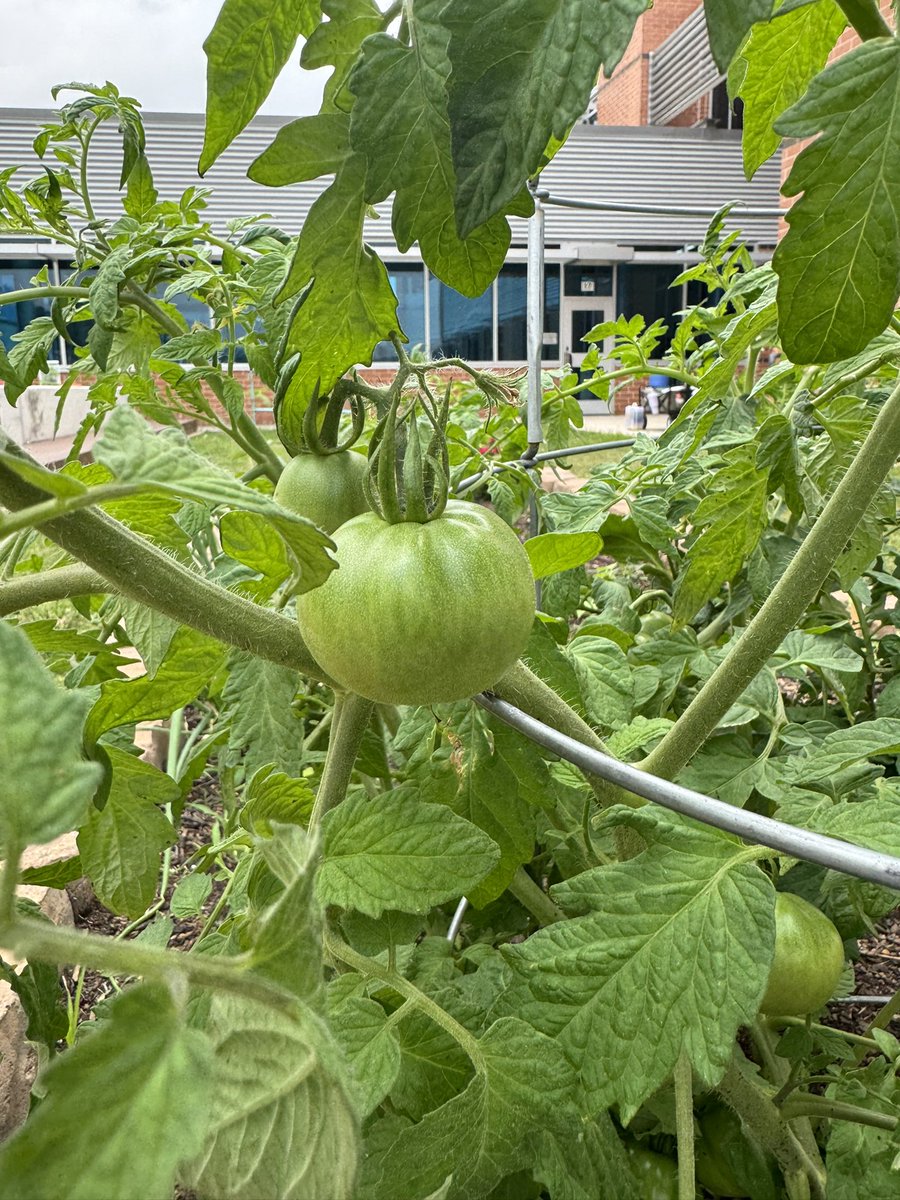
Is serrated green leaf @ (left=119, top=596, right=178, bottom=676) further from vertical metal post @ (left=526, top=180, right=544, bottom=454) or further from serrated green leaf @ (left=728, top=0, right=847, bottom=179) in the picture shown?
vertical metal post @ (left=526, top=180, right=544, bottom=454)

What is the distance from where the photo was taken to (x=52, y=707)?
0.92 ft

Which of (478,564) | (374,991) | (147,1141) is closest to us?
(147,1141)

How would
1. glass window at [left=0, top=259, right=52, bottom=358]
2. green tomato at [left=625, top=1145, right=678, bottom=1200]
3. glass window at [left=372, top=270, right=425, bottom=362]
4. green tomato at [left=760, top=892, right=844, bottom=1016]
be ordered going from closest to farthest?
1. green tomato at [left=760, top=892, right=844, bottom=1016]
2. green tomato at [left=625, top=1145, right=678, bottom=1200]
3. glass window at [left=0, top=259, right=52, bottom=358]
4. glass window at [left=372, top=270, right=425, bottom=362]

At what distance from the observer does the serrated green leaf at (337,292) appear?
46 centimetres

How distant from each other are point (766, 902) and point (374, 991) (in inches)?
11.2

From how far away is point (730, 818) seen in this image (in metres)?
0.46

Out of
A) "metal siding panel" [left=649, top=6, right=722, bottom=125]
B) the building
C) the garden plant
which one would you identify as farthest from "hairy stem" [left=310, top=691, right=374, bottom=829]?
"metal siding panel" [left=649, top=6, right=722, bottom=125]

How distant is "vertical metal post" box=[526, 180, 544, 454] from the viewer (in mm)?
1180

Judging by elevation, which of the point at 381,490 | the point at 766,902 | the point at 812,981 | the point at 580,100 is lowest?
the point at 812,981

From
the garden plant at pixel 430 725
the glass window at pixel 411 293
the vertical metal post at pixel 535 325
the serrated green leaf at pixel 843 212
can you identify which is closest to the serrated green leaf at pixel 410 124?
the garden plant at pixel 430 725

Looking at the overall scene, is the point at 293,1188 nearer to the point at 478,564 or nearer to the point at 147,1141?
the point at 147,1141

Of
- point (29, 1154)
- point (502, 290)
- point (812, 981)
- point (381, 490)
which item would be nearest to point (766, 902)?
point (812, 981)

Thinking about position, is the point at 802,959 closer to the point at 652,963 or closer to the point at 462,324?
the point at 652,963

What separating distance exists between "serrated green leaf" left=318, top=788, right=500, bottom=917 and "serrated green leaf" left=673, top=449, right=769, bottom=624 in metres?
0.34
